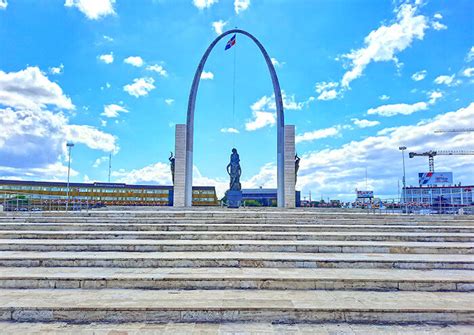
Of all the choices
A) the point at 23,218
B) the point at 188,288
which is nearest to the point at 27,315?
the point at 188,288

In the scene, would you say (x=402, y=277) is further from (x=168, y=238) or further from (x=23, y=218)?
(x=23, y=218)

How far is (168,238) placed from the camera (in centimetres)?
766

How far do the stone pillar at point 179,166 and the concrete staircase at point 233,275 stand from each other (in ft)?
36.0

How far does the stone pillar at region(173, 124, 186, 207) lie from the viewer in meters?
19.8

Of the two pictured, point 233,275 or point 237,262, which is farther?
point 237,262

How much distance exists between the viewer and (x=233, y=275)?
4992 mm

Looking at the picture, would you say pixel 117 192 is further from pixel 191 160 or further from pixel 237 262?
pixel 237 262

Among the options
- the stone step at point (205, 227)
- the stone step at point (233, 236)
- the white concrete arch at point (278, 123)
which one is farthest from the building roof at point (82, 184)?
the stone step at point (233, 236)

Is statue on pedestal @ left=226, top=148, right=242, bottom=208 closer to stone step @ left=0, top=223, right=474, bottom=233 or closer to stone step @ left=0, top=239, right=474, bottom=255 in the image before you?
stone step @ left=0, top=223, right=474, bottom=233

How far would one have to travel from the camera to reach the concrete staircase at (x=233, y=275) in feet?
12.9

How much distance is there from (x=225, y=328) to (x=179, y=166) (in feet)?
55.1

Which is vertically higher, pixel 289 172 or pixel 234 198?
pixel 289 172

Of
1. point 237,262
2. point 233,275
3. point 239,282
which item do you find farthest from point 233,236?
point 239,282

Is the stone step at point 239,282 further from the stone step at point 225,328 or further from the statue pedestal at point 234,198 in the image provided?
the statue pedestal at point 234,198
